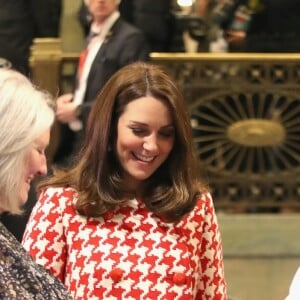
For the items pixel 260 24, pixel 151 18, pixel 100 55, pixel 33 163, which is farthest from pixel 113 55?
pixel 33 163

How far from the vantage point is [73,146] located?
5.89 m

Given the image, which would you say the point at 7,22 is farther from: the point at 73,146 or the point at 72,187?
the point at 72,187

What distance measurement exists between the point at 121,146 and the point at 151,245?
0.99 ft

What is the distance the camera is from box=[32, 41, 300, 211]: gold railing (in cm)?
652

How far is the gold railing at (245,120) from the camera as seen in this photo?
21.4ft

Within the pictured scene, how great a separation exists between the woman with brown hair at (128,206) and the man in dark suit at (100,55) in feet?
7.19

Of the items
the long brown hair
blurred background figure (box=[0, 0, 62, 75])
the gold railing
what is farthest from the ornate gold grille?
the long brown hair

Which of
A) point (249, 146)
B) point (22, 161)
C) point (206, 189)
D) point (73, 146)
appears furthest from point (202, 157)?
point (22, 161)

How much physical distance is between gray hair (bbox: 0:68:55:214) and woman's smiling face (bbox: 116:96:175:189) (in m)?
0.58

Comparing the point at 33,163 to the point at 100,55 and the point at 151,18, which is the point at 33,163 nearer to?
the point at 100,55

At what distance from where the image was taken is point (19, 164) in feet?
8.60

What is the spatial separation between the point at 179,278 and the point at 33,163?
27.8 inches

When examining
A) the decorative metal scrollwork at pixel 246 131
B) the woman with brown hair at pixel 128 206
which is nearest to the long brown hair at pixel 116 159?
the woman with brown hair at pixel 128 206

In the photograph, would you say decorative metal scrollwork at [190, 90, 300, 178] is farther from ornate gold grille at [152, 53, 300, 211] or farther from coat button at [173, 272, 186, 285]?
coat button at [173, 272, 186, 285]
